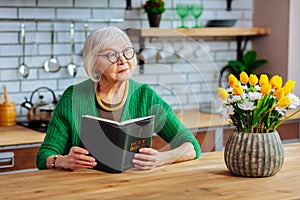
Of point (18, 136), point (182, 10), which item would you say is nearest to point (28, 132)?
point (18, 136)

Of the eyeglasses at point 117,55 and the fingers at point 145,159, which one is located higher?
the eyeglasses at point 117,55

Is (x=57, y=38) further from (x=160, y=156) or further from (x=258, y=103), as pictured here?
(x=258, y=103)

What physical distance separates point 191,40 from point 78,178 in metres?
2.53

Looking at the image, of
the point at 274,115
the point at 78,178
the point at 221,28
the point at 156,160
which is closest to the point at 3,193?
the point at 78,178

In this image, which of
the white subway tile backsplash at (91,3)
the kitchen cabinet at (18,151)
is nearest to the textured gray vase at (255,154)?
the kitchen cabinet at (18,151)

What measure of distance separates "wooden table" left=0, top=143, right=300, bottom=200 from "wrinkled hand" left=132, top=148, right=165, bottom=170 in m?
0.03

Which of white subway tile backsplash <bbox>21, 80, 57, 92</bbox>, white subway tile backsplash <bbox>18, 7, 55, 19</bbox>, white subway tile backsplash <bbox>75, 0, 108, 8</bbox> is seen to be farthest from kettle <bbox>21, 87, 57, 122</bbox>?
white subway tile backsplash <bbox>75, 0, 108, 8</bbox>

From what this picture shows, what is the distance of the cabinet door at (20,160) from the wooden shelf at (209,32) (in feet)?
3.96

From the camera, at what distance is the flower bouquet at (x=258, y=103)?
2406 millimetres

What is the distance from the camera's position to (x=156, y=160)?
8.66ft

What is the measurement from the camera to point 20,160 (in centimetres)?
355

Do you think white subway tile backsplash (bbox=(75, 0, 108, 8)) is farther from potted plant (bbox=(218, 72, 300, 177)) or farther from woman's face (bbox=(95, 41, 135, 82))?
potted plant (bbox=(218, 72, 300, 177))

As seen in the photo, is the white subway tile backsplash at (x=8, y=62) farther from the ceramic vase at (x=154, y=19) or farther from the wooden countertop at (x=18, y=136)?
the ceramic vase at (x=154, y=19)

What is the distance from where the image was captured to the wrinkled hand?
8.51 ft
